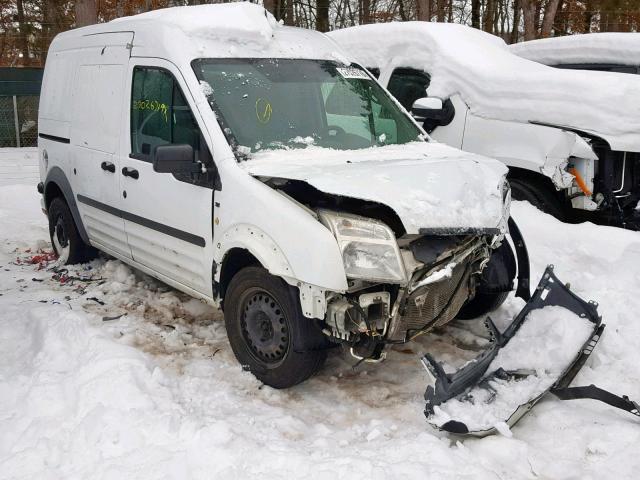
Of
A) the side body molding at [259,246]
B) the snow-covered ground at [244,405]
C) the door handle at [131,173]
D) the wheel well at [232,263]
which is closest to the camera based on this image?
the snow-covered ground at [244,405]

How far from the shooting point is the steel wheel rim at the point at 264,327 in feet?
12.4

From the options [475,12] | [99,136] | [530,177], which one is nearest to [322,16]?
[475,12]

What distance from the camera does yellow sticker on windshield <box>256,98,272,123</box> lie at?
421 cm

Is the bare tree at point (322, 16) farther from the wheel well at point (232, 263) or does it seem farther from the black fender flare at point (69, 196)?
the wheel well at point (232, 263)

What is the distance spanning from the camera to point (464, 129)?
262 inches

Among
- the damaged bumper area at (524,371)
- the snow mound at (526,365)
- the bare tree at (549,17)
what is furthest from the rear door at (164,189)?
the bare tree at (549,17)

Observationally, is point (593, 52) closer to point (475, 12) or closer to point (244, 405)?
point (244, 405)

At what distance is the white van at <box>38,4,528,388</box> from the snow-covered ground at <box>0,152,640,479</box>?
37cm

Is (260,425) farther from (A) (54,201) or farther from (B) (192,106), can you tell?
(A) (54,201)

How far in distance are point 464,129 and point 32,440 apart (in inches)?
196

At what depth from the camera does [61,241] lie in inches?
254

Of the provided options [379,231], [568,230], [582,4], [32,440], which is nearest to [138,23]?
[379,231]

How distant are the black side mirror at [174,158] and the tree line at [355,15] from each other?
53.6 feet

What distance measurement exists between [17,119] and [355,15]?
1393cm
